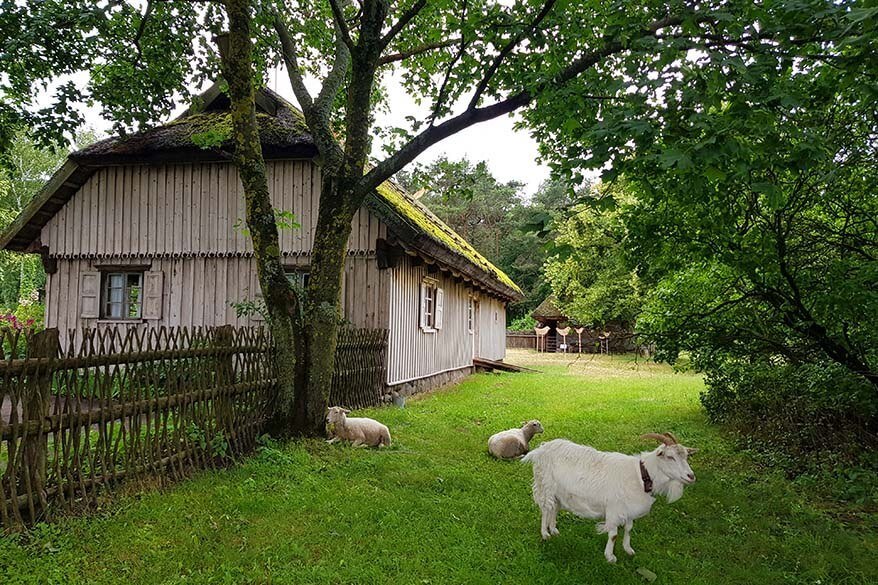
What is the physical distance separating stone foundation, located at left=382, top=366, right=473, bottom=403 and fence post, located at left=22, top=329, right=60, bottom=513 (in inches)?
266

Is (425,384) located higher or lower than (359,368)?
lower

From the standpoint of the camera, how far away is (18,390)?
3.91m

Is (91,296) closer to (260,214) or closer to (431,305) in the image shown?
(431,305)

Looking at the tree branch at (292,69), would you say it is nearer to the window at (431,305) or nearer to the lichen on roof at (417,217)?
the lichen on roof at (417,217)

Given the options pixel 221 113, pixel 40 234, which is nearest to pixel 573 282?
pixel 221 113

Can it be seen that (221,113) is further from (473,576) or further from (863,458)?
(863,458)

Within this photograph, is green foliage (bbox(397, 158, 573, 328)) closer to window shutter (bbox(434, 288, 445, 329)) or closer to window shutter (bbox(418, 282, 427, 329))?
window shutter (bbox(434, 288, 445, 329))

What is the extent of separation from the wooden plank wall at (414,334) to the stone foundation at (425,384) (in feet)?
0.43

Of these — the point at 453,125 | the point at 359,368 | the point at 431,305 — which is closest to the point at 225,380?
the point at 359,368

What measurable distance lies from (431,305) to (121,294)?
737 centimetres

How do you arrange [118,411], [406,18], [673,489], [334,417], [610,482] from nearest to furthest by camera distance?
[673,489], [610,482], [118,411], [406,18], [334,417]

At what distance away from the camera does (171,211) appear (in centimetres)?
1190

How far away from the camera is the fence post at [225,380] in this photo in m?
5.84

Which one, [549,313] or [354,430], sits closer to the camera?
[354,430]
